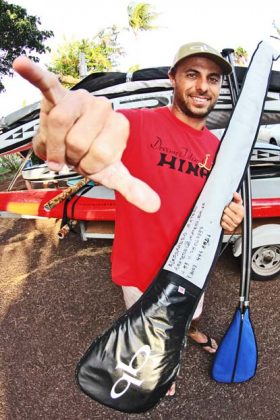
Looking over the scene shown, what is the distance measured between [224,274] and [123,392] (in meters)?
2.41

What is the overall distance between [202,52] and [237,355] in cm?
210

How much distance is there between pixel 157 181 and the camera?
1.66 m

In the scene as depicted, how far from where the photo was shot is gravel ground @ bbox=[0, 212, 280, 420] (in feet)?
7.40

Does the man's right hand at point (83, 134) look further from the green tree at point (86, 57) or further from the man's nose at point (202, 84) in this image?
the green tree at point (86, 57)

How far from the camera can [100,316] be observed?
3178mm

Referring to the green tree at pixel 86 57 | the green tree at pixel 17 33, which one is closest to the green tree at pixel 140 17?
the green tree at pixel 86 57

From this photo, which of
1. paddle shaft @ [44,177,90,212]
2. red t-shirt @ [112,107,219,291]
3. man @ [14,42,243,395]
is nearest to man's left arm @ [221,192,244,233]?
man @ [14,42,243,395]

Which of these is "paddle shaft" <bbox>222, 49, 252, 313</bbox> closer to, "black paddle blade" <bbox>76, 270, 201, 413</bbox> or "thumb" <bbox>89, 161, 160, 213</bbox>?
"black paddle blade" <bbox>76, 270, 201, 413</bbox>

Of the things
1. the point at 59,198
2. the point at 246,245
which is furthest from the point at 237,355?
the point at 59,198

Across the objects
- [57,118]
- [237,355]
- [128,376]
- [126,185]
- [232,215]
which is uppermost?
[57,118]

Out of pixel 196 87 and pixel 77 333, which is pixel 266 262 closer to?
pixel 77 333

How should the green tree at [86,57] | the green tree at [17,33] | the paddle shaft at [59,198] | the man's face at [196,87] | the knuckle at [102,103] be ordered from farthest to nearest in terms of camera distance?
the green tree at [86,57], the green tree at [17,33], the paddle shaft at [59,198], the man's face at [196,87], the knuckle at [102,103]

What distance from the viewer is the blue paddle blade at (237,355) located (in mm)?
2406

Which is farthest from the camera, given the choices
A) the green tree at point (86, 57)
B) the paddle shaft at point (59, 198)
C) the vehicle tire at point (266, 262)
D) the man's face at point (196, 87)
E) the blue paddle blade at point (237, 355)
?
the green tree at point (86, 57)
